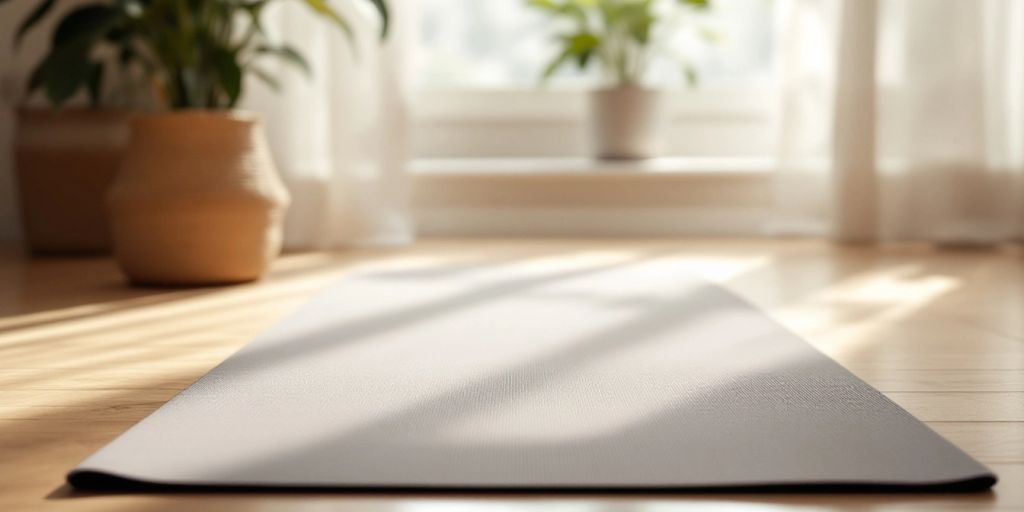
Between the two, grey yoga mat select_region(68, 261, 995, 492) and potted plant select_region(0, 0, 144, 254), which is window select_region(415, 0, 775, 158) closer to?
potted plant select_region(0, 0, 144, 254)

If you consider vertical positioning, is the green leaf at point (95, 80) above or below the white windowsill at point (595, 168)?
above

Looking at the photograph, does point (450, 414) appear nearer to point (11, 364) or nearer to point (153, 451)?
point (153, 451)

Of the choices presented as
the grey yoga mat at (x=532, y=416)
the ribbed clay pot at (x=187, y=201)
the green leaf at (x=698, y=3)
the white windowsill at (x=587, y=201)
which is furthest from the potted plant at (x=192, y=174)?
the green leaf at (x=698, y=3)

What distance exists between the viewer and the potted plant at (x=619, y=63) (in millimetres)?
2584

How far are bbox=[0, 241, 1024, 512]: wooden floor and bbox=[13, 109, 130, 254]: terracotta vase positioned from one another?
111 mm

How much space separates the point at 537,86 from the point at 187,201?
1.39 metres

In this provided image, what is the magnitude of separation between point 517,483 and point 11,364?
0.70 meters

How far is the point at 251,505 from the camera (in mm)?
653

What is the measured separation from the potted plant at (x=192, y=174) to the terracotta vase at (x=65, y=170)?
0.51 m

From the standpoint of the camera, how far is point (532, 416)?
2.71 feet

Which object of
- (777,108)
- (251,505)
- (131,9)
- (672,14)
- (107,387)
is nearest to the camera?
(251,505)

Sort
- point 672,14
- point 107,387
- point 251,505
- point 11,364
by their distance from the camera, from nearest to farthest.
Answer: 1. point 251,505
2. point 107,387
3. point 11,364
4. point 672,14

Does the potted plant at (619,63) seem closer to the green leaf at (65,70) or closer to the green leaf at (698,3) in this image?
the green leaf at (698,3)

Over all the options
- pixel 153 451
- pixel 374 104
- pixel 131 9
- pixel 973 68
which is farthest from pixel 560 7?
pixel 153 451
